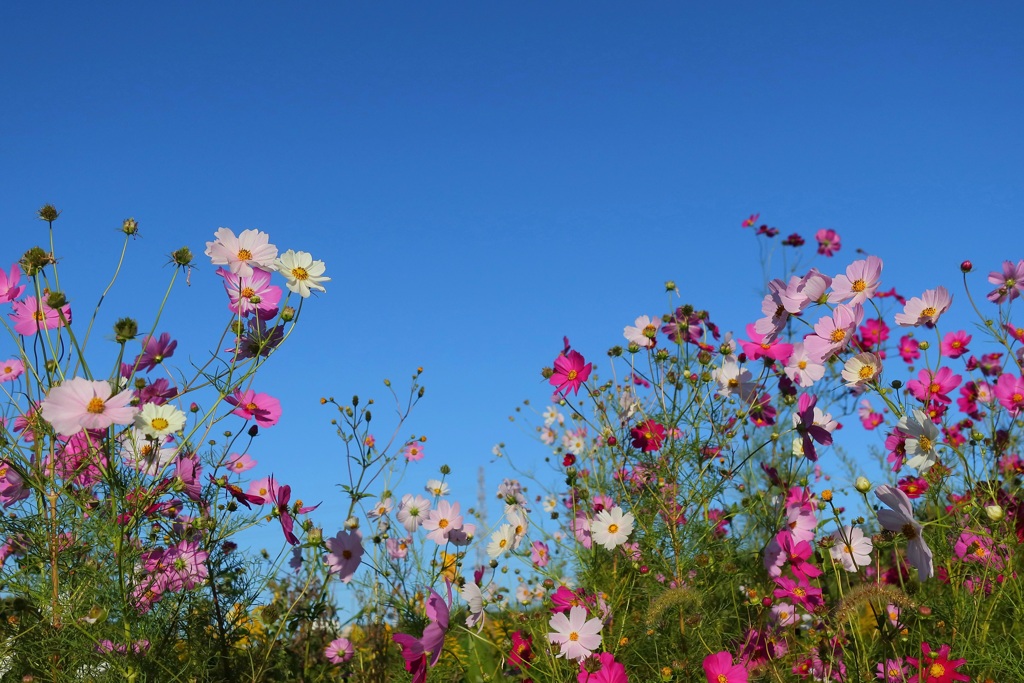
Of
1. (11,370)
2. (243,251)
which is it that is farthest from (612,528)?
(11,370)

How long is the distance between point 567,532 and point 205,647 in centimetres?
170

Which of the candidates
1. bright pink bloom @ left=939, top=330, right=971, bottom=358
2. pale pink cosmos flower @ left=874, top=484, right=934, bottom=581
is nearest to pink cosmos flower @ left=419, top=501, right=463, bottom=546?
pale pink cosmos flower @ left=874, top=484, right=934, bottom=581

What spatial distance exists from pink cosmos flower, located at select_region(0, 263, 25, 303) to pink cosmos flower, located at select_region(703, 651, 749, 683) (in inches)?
76.6

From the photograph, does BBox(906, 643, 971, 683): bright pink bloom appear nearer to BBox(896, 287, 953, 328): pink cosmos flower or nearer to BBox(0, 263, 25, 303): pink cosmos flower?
BBox(896, 287, 953, 328): pink cosmos flower

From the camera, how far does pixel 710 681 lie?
6.07ft

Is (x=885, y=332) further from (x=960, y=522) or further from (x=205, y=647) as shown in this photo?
(x=205, y=647)

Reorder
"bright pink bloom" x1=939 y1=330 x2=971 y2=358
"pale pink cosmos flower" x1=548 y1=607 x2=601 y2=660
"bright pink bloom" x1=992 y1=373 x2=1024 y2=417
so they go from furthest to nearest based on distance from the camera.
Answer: "bright pink bloom" x1=939 y1=330 x2=971 y2=358
"bright pink bloom" x1=992 y1=373 x2=1024 y2=417
"pale pink cosmos flower" x1=548 y1=607 x2=601 y2=660

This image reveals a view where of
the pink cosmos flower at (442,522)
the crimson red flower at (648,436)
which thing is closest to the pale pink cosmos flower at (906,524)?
the crimson red flower at (648,436)

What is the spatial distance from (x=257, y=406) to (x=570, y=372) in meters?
0.95

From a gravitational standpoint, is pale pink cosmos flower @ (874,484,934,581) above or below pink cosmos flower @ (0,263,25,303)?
below

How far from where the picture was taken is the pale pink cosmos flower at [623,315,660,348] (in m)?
3.14

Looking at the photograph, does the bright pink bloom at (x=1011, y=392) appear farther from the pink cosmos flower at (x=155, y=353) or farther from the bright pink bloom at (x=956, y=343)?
the pink cosmos flower at (x=155, y=353)

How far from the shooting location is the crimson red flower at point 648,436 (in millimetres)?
2871

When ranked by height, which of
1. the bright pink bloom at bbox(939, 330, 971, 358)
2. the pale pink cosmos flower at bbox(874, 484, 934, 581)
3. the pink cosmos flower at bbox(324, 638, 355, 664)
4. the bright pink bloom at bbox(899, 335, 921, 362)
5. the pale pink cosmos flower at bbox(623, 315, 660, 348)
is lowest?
the pale pink cosmos flower at bbox(874, 484, 934, 581)
